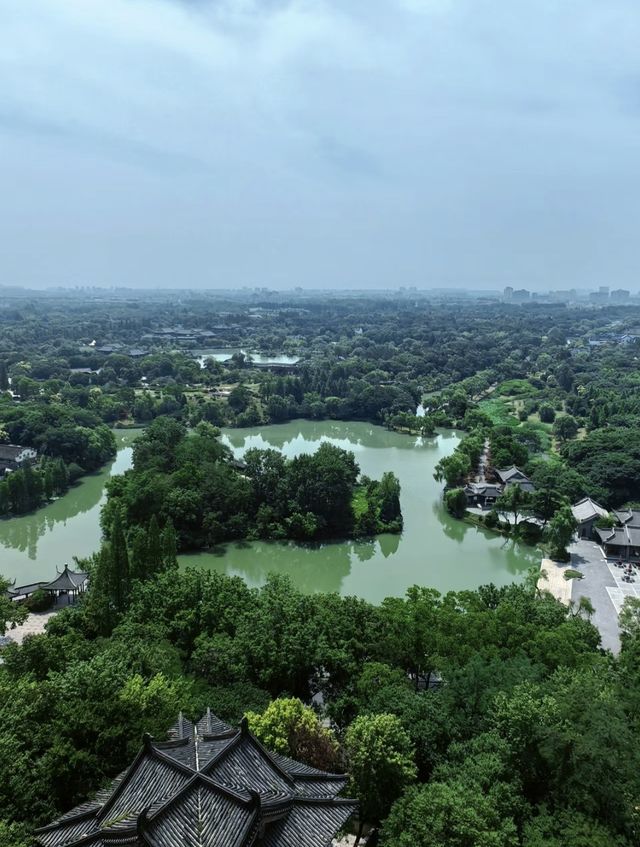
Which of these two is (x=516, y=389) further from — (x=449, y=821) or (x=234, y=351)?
(x=449, y=821)

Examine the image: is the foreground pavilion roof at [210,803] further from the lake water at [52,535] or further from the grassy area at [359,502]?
the grassy area at [359,502]

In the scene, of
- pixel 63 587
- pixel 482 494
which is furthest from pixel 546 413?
pixel 63 587

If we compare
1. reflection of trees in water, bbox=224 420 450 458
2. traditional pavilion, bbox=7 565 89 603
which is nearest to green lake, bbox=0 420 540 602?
traditional pavilion, bbox=7 565 89 603

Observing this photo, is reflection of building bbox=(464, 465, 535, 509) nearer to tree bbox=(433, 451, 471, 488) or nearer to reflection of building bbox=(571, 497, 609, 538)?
tree bbox=(433, 451, 471, 488)

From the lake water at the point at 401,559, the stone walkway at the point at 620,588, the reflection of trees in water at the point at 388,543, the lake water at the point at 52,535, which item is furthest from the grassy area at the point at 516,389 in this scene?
the lake water at the point at 52,535

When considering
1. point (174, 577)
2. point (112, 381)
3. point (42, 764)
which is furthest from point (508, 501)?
point (112, 381)
